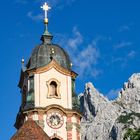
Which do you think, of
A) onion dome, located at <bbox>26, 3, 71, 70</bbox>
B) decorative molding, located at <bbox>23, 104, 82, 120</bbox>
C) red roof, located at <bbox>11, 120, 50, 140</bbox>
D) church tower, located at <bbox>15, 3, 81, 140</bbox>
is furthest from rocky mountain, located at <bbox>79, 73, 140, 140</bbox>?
red roof, located at <bbox>11, 120, 50, 140</bbox>

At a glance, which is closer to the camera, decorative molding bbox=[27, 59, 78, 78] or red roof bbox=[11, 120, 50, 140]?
red roof bbox=[11, 120, 50, 140]

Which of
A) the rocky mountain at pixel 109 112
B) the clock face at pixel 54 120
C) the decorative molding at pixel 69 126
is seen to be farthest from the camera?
the rocky mountain at pixel 109 112

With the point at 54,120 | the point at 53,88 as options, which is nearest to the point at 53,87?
the point at 53,88

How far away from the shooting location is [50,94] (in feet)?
122

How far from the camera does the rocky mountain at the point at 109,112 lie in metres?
167

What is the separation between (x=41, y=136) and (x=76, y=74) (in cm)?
1227

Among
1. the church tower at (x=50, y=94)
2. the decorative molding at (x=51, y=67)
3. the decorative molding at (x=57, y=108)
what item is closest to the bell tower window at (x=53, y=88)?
the church tower at (x=50, y=94)

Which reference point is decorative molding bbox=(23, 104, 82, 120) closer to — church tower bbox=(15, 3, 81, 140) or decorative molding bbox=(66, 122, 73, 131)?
church tower bbox=(15, 3, 81, 140)

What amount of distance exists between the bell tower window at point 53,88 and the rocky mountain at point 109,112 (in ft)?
398

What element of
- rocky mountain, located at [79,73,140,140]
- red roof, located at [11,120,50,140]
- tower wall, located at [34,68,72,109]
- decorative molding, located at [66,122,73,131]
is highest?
rocky mountain, located at [79,73,140,140]

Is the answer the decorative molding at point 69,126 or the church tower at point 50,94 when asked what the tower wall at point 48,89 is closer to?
the church tower at point 50,94

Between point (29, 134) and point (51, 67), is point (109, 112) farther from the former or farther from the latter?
point (29, 134)

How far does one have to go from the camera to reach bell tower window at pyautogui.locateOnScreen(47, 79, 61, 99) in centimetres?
3725

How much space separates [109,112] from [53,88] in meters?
143
